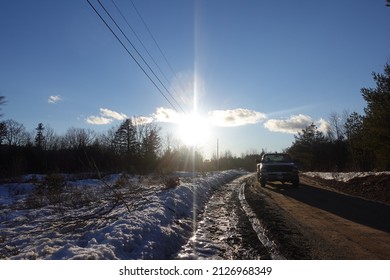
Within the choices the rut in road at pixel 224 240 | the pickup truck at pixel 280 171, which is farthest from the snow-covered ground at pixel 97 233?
the pickup truck at pixel 280 171

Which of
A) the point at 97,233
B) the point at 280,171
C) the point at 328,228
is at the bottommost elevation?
the point at 328,228

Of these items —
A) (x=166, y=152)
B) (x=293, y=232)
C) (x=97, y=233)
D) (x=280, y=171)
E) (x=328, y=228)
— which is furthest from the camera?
(x=166, y=152)

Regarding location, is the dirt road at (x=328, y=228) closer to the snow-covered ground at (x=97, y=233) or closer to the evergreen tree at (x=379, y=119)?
the snow-covered ground at (x=97, y=233)

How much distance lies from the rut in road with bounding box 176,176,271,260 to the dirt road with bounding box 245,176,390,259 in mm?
476

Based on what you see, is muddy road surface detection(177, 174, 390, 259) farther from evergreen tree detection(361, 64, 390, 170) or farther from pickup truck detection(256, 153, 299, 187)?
evergreen tree detection(361, 64, 390, 170)

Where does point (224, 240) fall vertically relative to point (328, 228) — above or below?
below

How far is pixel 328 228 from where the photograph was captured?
8867 millimetres

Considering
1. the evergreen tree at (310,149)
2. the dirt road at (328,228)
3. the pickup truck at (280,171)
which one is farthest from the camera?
the evergreen tree at (310,149)

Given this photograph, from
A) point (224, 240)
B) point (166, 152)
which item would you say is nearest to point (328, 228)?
point (224, 240)

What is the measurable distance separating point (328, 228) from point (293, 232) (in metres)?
1.02

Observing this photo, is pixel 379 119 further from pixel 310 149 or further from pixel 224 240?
pixel 310 149

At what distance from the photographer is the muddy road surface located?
664 centimetres

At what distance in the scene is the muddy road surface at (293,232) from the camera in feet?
21.8

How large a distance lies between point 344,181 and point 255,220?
16.6 m
